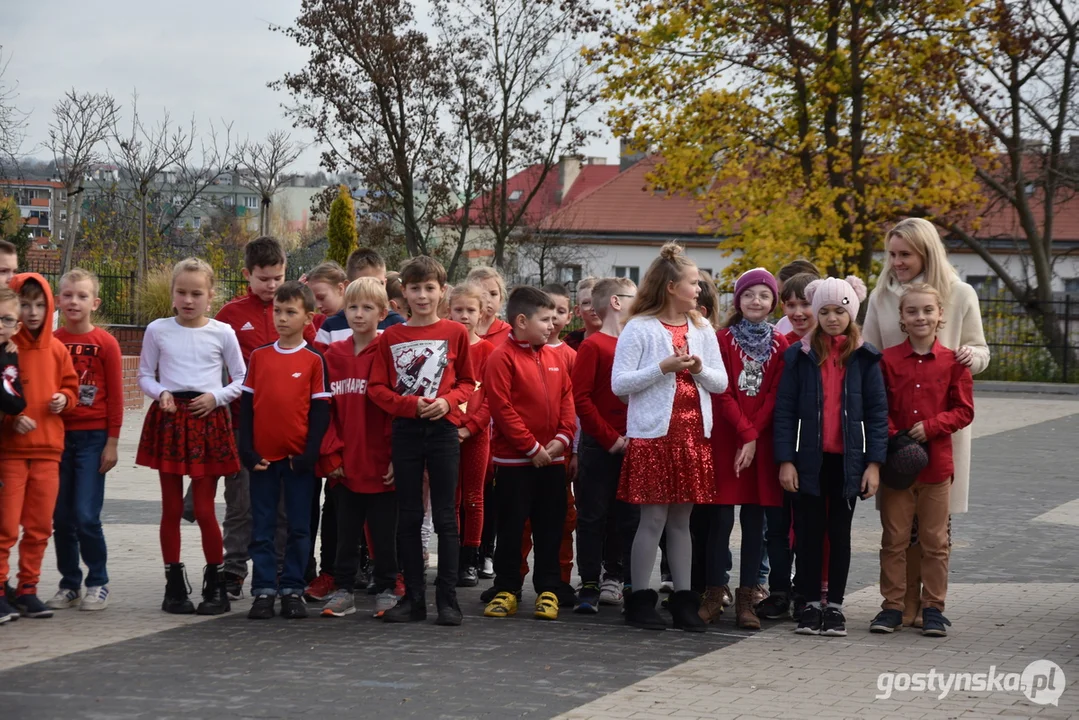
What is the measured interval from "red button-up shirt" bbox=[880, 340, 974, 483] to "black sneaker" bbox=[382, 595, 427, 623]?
2.43 metres

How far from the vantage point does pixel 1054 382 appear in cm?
2927

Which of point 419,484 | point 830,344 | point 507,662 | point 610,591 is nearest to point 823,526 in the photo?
point 830,344

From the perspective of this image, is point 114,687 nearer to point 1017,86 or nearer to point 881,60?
point 881,60

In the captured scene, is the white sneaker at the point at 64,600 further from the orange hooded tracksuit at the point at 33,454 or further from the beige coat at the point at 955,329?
the beige coat at the point at 955,329

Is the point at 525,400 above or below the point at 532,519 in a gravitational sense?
above

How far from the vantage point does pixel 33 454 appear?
631cm

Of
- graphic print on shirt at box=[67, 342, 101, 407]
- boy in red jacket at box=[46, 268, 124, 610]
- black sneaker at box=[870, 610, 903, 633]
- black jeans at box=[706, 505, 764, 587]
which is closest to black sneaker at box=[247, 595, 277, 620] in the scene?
boy in red jacket at box=[46, 268, 124, 610]

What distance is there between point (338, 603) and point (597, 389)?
172cm

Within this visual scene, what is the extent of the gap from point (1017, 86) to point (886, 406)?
25301mm

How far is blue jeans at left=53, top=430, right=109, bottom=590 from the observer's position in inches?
257

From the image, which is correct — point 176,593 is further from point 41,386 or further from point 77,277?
point 77,277

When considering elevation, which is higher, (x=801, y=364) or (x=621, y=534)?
(x=801, y=364)

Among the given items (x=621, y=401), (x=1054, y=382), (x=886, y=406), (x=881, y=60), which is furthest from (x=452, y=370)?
(x=1054, y=382)

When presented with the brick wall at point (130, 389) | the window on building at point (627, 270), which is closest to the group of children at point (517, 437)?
the brick wall at point (130, 389)
